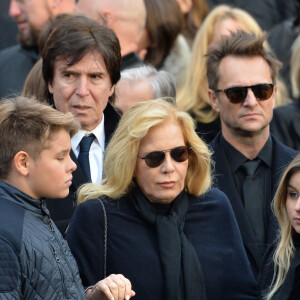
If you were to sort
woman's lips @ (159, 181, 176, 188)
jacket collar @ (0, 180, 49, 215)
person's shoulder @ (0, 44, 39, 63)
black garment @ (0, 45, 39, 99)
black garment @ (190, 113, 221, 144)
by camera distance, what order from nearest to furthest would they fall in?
jacket collar @ (0, 180, 49, 215) < woman's lips @ (159, 181, 176, 188) < black garment @ (190, 113, 221, 144) < black garment @ (0, 45, 39, 99) < person's shoulder @ (0, 44, 39, 63)

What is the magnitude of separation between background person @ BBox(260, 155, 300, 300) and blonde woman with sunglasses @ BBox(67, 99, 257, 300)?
0.39 ft

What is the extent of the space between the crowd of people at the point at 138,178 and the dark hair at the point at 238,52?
0.01 metres

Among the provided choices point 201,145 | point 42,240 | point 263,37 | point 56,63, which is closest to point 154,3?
point 263,37

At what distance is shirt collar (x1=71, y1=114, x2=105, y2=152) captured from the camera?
518cm

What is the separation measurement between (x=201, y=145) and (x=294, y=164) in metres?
0.51

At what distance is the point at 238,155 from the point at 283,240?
0.99m

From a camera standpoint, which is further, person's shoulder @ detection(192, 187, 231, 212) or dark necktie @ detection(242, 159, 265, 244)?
dark necktie @ detection(242, 159, 265, 244)

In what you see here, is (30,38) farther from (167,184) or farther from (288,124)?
(167,184)

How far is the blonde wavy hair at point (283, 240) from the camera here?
15.0 feet

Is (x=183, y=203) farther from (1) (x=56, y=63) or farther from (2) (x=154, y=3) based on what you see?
(2) (x=154, y=3)

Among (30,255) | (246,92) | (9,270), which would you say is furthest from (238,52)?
(9,270)

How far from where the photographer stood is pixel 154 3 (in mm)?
7496

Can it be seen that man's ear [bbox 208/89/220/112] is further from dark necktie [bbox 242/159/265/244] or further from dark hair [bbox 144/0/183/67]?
dark hair [bbox 144/0/183/67]

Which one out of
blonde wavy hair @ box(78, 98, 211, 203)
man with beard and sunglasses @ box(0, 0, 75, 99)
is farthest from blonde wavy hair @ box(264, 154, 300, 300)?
man with beard and sunglasses @ box(0, 0, 75, 99)
